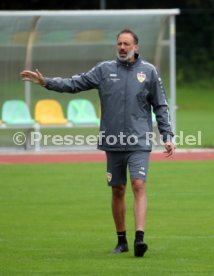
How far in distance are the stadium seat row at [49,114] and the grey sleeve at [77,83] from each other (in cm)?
1254

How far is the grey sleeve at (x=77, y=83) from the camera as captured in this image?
10.8m

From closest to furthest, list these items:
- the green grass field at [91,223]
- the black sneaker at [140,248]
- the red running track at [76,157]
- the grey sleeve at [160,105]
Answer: the green grass field at [91,223]
the black sneaker at [140,248]
the grey sleeve at [160,105]
the red running track at [76,157]

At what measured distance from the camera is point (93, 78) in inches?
428

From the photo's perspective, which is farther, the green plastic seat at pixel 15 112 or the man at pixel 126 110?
the green plastic seat at pixel 15 112

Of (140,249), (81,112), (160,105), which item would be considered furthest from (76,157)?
(140,249)

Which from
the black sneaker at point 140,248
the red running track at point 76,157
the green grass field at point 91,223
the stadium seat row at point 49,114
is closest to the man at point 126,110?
the black sneaker at point 140,248

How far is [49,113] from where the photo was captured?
24.4 metres

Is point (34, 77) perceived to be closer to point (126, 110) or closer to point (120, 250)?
point (126, 110)

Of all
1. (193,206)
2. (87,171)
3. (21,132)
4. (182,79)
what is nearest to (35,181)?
(87,171)

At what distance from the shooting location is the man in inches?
421

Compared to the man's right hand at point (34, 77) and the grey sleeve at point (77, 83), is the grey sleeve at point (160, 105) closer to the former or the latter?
the grey sleeve at point (77, 83)

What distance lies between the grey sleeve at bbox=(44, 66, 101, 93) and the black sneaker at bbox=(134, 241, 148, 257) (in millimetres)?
1604

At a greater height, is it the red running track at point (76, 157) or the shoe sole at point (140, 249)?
the red running track at point (76, 157)

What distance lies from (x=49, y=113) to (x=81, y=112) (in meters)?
0.70
